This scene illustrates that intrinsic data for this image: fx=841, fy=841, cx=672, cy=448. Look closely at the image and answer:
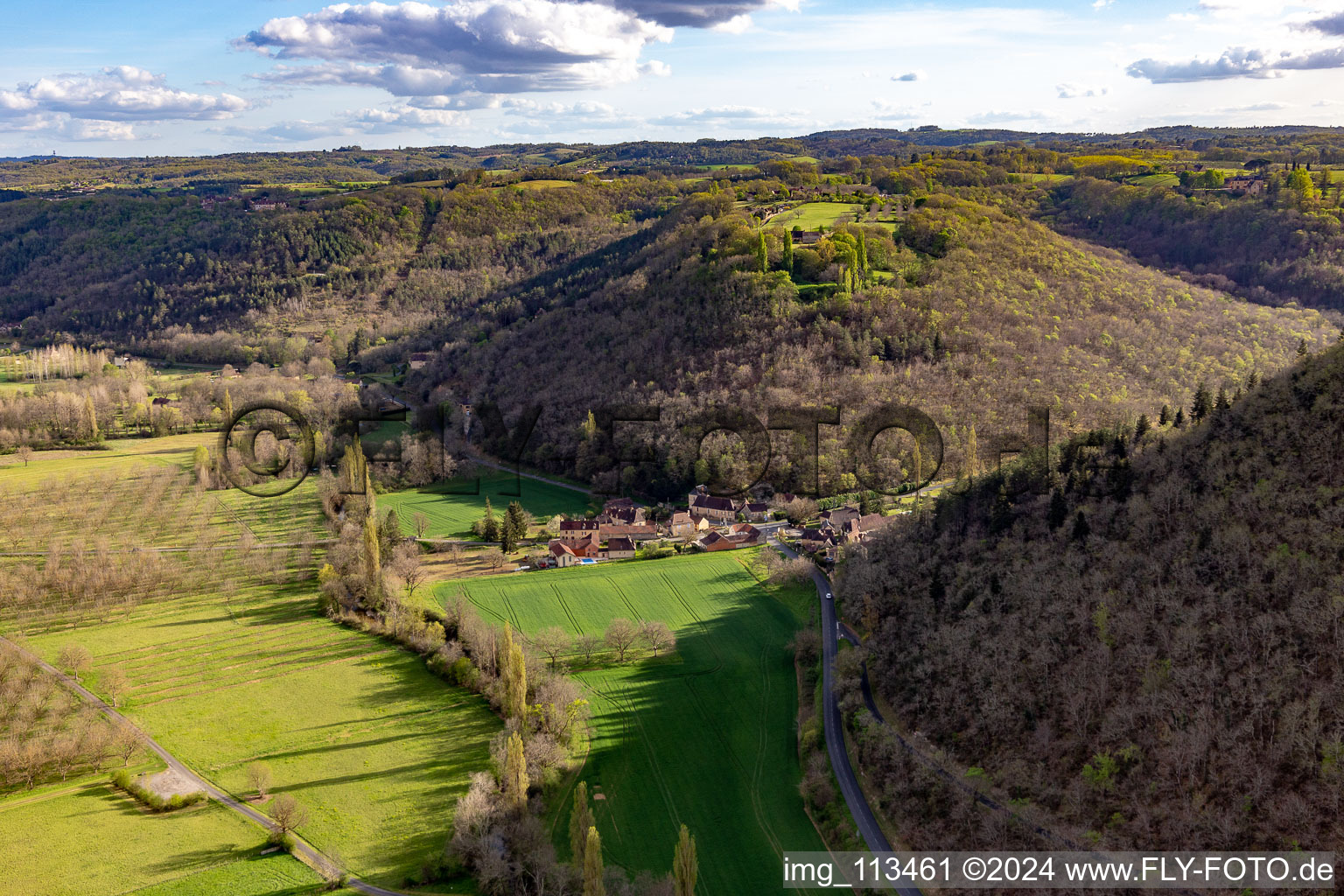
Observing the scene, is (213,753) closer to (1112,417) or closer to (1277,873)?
(1277,873)

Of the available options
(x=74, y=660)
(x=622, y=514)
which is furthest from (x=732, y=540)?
(x=74, y=660)

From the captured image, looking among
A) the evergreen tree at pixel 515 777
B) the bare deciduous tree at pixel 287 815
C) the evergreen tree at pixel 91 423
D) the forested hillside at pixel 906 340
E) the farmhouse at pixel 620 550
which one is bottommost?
the bare deciduous tree at pixel 287 815

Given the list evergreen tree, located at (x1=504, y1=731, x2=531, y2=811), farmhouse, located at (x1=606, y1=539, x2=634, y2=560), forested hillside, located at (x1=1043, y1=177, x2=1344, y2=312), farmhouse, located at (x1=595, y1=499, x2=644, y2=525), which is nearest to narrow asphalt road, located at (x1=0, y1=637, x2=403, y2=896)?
evergreen tree, located at (x1=504, y1=731, x2=531, y2=811)

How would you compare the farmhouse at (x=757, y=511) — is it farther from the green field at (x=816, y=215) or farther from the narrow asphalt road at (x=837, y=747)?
the green field at (x=816, y=215)

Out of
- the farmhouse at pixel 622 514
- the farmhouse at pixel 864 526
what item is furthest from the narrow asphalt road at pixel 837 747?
the farmhouse at pixel 622 514

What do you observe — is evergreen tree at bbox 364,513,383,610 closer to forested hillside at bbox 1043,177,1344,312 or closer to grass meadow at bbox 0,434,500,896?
grass meadow at bbox 0,434,500,896

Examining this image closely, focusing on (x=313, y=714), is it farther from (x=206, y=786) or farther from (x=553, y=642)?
(x=553, y=642)

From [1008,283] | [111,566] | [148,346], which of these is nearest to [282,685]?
[111,566]
